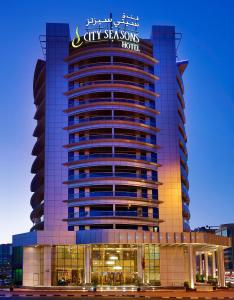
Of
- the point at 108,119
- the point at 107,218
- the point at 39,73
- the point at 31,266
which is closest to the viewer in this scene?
the point at 31,266

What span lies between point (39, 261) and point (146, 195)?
77.5ft

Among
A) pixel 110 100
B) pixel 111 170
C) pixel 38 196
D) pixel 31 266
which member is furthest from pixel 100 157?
pixel 31 266

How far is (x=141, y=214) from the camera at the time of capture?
332 ft

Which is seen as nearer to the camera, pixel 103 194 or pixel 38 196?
pixel 103 194

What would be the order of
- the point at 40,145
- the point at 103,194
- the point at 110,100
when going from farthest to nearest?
the point at 40,145
the point at 110,100
the point at 103,194

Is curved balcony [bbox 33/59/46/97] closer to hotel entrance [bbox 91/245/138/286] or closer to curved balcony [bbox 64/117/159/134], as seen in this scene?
curved balcony [bbox 64/117/159/134]

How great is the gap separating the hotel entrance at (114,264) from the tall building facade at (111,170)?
19 cm

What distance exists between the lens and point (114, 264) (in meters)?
100

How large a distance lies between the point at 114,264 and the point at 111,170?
17.8 meters

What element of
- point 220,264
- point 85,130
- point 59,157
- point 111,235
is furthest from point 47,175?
point 220,264

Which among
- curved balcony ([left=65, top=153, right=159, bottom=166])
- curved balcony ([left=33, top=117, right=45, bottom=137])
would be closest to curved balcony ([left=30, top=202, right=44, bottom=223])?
curved balcony ([left=65, top=153, right=159, bottom=166])

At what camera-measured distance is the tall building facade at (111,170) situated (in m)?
95.9

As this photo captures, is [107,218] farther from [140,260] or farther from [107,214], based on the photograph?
[140,260]

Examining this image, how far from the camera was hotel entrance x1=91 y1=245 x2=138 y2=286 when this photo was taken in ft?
325
